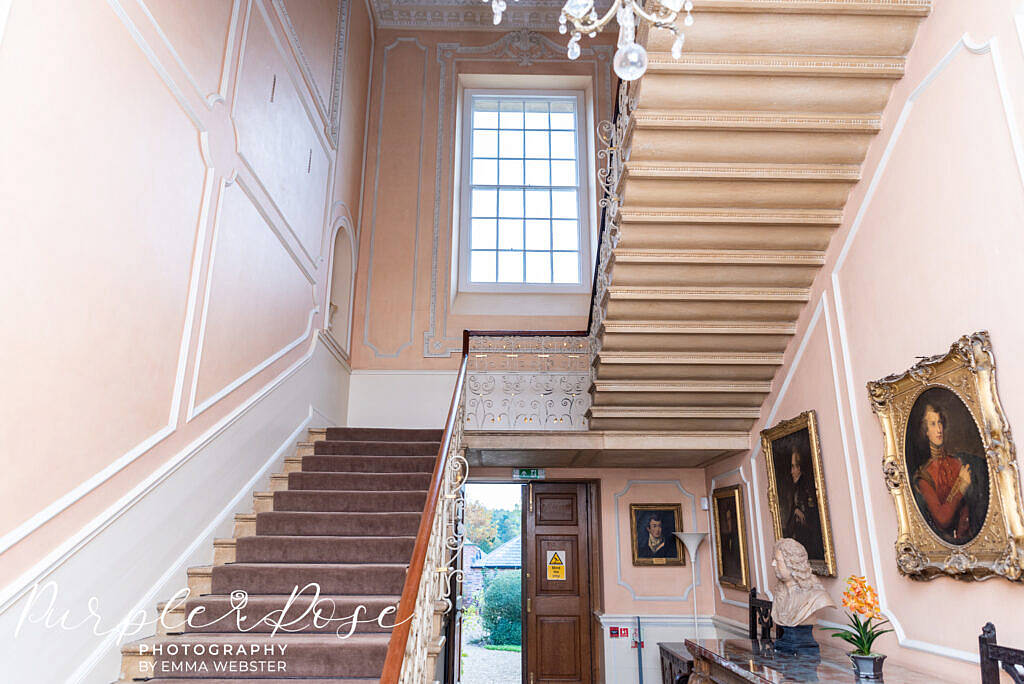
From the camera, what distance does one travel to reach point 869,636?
3385 mm

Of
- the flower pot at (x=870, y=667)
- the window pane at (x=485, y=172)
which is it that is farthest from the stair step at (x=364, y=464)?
the window pane at (x=485, y=172)

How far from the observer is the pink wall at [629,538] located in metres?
7.12

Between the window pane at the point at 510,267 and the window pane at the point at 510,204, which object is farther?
the window pane at the point at 510,204

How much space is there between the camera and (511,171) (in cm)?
933

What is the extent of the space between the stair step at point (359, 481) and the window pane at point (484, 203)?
15.9 feet

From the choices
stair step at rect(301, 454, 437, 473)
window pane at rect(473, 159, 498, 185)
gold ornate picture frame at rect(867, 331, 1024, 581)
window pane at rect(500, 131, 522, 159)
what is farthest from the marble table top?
window pane at rect(500, 131, 522, 159)

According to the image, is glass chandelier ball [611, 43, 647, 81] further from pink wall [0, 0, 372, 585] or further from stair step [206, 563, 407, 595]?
stair step [206, 563, 407, 595]

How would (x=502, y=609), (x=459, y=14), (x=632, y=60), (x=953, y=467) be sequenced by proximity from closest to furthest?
(x=632, y=60) → (x=953, y=467) → (x=459, y=14) → (x=502, y=609)

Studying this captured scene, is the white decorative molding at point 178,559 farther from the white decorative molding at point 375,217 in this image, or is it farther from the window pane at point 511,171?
the window pane at point 511,171

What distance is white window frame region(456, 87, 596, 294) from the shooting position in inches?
338

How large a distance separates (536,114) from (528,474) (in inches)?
208

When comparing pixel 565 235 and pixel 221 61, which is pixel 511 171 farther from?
pixel 221 61

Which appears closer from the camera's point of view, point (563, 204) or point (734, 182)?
point (734, 182)

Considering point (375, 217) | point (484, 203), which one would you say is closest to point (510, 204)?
point (484, 203)
